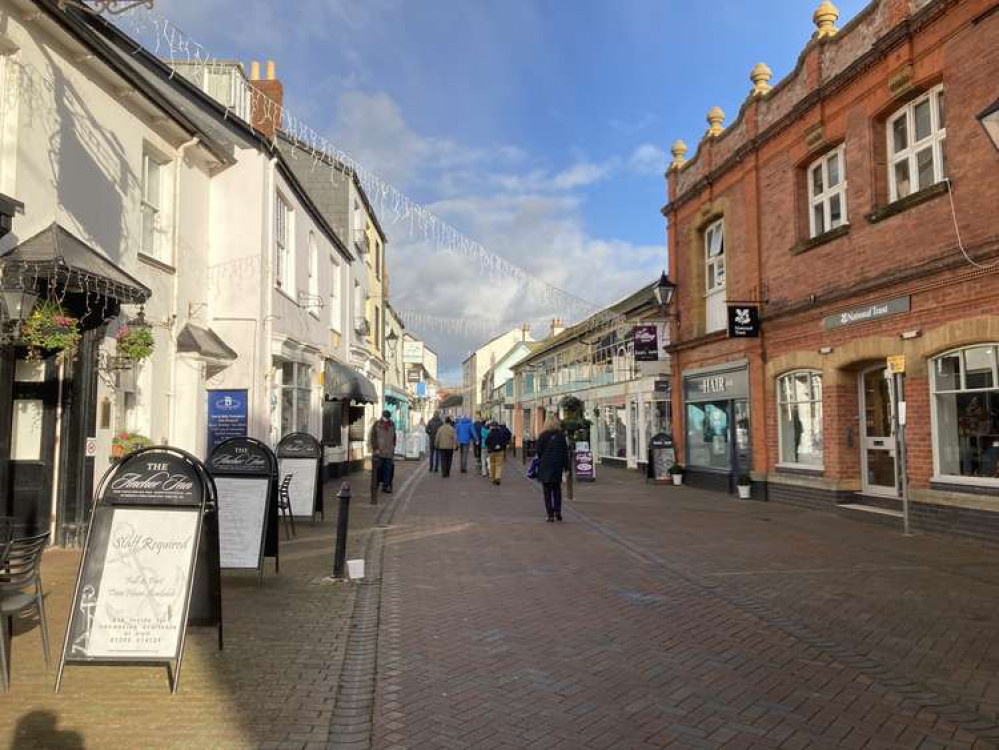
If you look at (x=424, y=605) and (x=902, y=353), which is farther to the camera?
(x=902, y=353)

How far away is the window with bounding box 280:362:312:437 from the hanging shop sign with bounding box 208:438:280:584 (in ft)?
26.7

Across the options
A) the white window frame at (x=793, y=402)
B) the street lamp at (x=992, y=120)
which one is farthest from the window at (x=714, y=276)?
the street lamp at (x=992, y=120)

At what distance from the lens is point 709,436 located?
60.1 ft

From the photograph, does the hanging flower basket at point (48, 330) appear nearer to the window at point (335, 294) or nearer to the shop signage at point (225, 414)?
the shop signage at point (225, 414)

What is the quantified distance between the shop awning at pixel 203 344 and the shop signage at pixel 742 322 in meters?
9.57

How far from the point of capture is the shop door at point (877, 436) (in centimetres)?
1235

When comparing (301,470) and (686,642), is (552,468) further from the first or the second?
(686,642)

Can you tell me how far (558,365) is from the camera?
37031 millimetres

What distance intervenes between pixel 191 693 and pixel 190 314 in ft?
30.6

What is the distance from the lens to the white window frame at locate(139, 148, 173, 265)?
1078 cm

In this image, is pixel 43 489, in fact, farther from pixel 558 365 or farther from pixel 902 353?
pixel 558 365

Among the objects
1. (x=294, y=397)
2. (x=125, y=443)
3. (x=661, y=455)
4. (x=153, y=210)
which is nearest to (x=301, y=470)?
(x=125, y=443)

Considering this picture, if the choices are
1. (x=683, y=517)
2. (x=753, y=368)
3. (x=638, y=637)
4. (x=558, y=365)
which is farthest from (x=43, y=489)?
(x=558, y=365)

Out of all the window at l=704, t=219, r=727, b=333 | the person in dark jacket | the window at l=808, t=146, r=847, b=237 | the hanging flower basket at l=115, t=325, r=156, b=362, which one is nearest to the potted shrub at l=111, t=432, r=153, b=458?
the hanging flower basket at l=115, t=325, r=156, b=362
